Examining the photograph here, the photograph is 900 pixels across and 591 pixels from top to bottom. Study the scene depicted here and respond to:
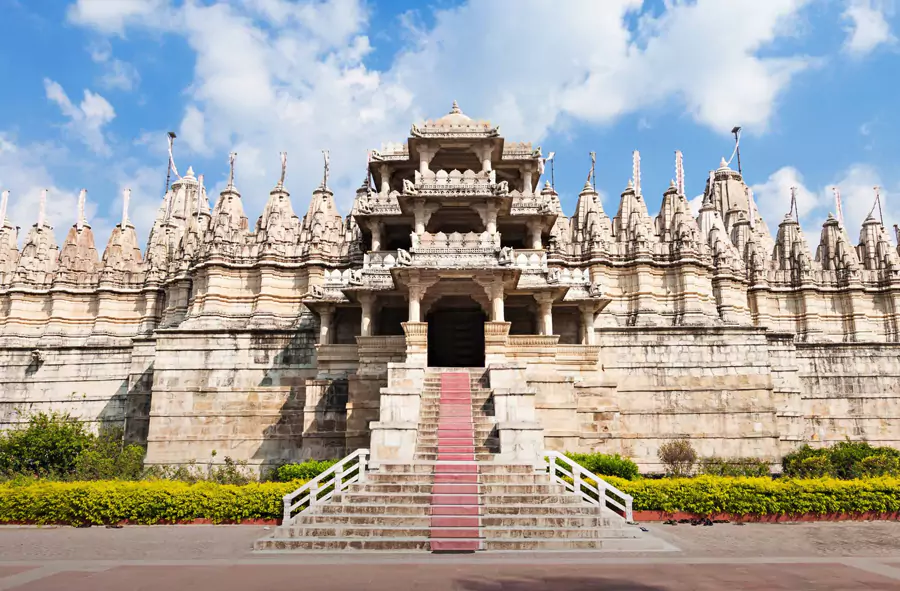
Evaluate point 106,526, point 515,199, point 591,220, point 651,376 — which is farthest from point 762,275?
point 106,526

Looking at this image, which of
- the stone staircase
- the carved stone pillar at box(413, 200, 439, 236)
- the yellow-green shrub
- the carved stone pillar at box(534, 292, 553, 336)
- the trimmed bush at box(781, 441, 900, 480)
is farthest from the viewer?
the carved stone pillar at box(413, 200, 439, 236)

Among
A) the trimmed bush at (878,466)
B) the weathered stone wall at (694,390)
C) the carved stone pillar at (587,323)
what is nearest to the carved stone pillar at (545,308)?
the carved stone pillar at (587,323)

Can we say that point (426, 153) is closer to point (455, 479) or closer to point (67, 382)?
point (455, 479)

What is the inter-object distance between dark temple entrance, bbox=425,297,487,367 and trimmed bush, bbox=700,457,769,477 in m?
9.51

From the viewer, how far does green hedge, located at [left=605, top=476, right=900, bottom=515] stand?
1686 cm

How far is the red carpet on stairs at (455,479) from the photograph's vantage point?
43.8 feet

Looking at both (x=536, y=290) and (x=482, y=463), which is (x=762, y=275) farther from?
(x=482, y=463)

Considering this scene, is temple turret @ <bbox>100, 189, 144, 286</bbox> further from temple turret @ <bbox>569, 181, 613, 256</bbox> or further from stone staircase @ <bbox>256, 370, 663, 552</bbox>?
stone staircase @ <bbox>256, 370, 663, 552</bbox>

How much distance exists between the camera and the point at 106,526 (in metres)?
16.3

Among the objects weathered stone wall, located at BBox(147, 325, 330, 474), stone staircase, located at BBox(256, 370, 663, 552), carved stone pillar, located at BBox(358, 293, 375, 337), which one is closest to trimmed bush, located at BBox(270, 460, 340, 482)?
stone staircase, located at BBox(256, 370, 663, 552)

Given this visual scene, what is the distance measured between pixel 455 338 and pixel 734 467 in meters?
11.7

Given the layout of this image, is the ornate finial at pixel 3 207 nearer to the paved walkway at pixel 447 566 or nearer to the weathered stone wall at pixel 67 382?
the weathered stone wall at pixel 67 382

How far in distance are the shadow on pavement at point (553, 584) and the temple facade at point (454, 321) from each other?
6.13 meters

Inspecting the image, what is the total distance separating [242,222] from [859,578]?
105 ft
